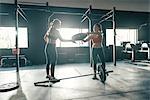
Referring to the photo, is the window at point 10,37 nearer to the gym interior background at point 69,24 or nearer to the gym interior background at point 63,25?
the gym interior background at point 69,24

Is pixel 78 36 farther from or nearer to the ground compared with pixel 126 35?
nearer to the ground

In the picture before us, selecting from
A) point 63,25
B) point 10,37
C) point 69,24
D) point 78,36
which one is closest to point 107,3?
point 69,24

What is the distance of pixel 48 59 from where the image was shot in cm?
441

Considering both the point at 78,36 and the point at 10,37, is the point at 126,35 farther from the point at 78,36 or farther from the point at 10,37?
the point at 78,36

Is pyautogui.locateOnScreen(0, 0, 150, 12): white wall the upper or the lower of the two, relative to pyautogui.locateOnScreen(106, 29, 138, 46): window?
upper

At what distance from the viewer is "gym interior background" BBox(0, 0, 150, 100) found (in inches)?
331

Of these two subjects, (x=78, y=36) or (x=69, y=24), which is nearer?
(x=78, y=36)

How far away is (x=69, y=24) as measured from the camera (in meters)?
9.34

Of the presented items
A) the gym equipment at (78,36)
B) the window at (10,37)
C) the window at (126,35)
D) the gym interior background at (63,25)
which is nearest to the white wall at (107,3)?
the gym interior background at (63,25)

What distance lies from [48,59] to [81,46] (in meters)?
5.33

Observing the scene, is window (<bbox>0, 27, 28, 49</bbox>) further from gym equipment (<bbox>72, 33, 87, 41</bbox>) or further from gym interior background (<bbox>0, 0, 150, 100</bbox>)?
gym equipment (<bbox>72, 33, 87, 41</bbox>)

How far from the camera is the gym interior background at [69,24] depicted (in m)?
8.41

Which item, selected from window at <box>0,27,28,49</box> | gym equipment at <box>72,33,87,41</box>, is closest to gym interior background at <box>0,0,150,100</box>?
window at <box>0,27,28,49</box>

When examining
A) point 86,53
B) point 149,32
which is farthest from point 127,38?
point 86,53
